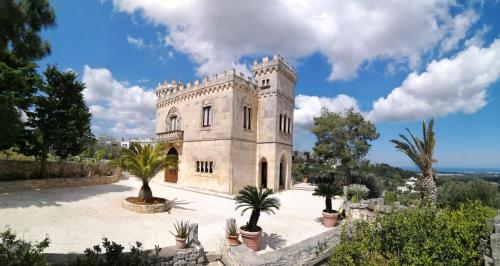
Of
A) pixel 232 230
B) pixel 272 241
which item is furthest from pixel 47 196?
pixel 272 241

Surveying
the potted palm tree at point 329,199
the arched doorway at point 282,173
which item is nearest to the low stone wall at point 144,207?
the potted palm tree at point 329,199

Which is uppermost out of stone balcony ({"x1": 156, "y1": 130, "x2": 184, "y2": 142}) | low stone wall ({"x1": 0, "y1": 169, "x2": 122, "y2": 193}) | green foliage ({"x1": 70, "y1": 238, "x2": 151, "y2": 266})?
stone balcony ({"x1": 156, "y1": 130, "x2": 184, "y2": 142})

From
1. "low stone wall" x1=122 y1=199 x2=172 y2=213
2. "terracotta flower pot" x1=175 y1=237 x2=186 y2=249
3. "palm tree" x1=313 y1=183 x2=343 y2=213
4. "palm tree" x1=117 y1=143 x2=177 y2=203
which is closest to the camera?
"terracotta flower pot" x1=175 y1=237 x2=186 y2=249

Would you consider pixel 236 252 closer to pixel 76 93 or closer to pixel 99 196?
pixel 99 196

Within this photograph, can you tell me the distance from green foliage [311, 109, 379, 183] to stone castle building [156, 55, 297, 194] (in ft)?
11.1

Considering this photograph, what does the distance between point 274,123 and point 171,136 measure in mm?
9153

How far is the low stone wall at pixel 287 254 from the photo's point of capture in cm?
664

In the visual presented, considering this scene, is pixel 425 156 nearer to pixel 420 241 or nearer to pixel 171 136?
pixel 420 241

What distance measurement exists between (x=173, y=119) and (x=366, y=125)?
57.8 ft

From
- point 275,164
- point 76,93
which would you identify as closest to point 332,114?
point 275,164

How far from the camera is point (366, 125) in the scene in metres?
22.8

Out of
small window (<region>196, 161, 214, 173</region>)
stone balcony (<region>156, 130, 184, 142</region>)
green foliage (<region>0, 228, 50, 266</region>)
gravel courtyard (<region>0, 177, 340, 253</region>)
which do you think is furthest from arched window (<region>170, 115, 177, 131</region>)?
green foliage (<region>0, 228, 50, 266</region>)

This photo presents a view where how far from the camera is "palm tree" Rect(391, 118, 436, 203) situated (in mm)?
12270

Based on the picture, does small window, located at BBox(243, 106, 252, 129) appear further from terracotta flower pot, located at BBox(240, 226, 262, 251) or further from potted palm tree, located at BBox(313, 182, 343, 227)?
terracotta flower pot, located at BBox(240, 226, 262, 251)
